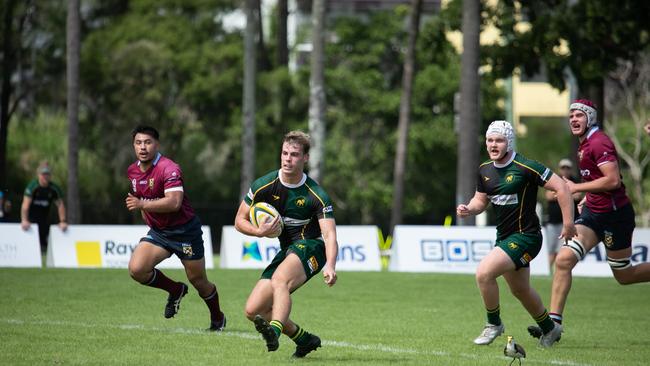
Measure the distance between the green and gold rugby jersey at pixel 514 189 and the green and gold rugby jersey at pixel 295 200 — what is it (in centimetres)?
191

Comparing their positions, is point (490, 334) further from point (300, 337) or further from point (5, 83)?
point (5, 83)

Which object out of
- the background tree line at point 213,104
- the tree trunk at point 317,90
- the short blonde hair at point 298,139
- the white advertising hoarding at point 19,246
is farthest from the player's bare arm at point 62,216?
the background tree line at point 213,104

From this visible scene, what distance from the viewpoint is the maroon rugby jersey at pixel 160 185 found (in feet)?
39.8

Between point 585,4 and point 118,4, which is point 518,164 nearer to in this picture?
point 585,4

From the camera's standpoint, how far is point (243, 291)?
723 inches

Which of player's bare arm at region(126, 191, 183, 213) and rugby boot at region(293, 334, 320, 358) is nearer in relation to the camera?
rugby boot at region(293, 334, 320, 358)

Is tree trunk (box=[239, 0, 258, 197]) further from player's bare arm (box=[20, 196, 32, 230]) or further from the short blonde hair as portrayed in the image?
the short blonde hair

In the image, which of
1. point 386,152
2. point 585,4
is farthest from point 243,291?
point 386,152

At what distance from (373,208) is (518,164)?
41.8 m

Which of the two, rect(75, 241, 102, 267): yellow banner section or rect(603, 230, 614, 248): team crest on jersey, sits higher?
rect(603, 230, 614, 248): team crest on jersey

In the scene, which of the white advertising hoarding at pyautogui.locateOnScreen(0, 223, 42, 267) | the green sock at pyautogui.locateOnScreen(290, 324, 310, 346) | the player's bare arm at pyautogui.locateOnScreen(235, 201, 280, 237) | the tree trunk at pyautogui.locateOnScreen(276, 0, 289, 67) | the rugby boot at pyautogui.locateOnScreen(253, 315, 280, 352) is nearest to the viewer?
the rugby boot at pyautogui.locateOnScreen(253, 315, 280, 352)

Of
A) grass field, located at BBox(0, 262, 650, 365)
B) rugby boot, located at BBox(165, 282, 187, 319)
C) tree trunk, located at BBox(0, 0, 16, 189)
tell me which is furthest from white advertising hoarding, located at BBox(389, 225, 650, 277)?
tree trunk, located at BBox(0, 0, 16, 189)

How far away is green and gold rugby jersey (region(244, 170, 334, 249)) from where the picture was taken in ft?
33.4

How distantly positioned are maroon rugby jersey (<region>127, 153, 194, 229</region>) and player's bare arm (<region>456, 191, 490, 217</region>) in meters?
2.98
